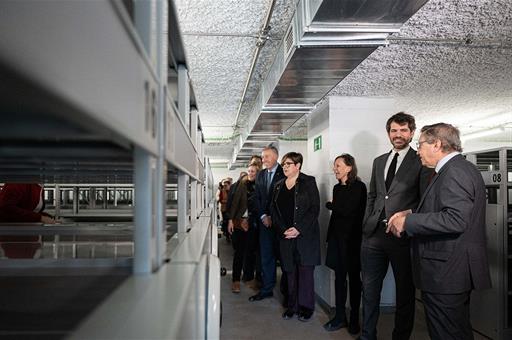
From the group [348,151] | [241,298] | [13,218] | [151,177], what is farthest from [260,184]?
[151,177]

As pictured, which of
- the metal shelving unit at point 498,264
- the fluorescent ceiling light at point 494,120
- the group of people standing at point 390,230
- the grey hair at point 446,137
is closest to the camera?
the group of people standing at point 390,230

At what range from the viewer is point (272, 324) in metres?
3.10

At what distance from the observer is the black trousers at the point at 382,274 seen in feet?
7.52

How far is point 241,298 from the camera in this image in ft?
12.5

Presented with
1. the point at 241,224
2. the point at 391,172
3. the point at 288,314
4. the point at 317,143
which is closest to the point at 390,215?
the point at 391,172

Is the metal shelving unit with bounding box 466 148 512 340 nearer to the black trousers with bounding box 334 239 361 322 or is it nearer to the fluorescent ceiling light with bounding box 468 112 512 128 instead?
the black trousers with bounding box 334 239 361 322

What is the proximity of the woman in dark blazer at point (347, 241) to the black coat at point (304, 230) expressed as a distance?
0.13m

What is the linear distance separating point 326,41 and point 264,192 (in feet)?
6.30

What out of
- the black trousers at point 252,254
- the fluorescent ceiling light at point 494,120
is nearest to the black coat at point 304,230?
the black trousers at point 252,254

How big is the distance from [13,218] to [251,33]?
2.03 meters

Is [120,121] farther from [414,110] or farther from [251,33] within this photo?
[414,110]

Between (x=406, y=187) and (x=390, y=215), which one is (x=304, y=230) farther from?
(x=406, y=187)

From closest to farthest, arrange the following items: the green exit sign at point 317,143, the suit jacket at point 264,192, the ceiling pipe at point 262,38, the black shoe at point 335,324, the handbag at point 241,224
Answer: the ceiling pipe at point 262,38, the black shoe at point 335,324, the suit jacket at point 264,192, the green exit sign at point 317,143, the handbag at point 241,224

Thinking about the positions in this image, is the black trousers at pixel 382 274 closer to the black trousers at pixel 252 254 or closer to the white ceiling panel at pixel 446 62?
the white ceiling panel at pixel 446 62
